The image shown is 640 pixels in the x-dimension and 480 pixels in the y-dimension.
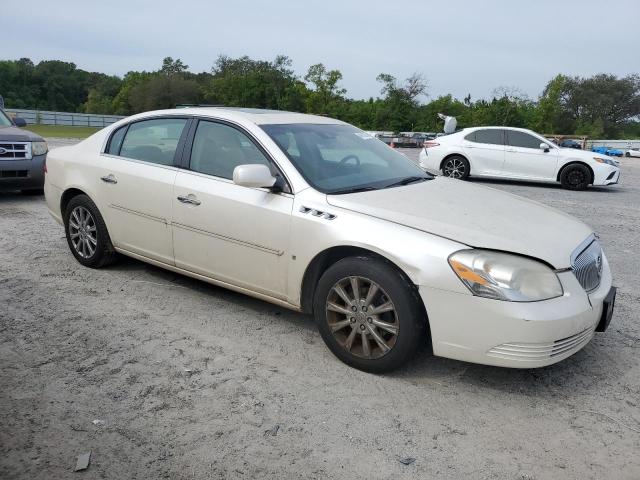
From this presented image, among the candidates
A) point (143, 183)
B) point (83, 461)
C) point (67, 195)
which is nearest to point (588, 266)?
point (83, 461)

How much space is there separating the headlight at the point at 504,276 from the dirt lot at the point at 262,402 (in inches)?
25.2

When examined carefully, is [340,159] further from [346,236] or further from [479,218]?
[479,218]

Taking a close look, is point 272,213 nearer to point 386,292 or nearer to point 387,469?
point 386,292

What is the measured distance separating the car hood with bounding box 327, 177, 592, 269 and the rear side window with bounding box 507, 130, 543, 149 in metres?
10.1

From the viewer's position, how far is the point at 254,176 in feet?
12.1

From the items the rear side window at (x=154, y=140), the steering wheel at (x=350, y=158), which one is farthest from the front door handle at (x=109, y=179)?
the steering wheel at (x=350, y=158)

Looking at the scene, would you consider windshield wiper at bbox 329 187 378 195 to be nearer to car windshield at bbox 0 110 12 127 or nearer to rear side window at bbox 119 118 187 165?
rear side window at bbox 119 118 187 165

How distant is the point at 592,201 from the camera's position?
37.6 ft

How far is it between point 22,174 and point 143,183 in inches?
212

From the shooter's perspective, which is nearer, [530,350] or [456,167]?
[530,350]

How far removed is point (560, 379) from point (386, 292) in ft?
4.03

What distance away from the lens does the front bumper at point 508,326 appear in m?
3.02

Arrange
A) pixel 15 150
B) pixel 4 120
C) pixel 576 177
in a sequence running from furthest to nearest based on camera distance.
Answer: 1. pixel 576 177
2. pixel 4 120
3. pixel 15 150

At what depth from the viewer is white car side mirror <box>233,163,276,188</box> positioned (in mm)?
3689
